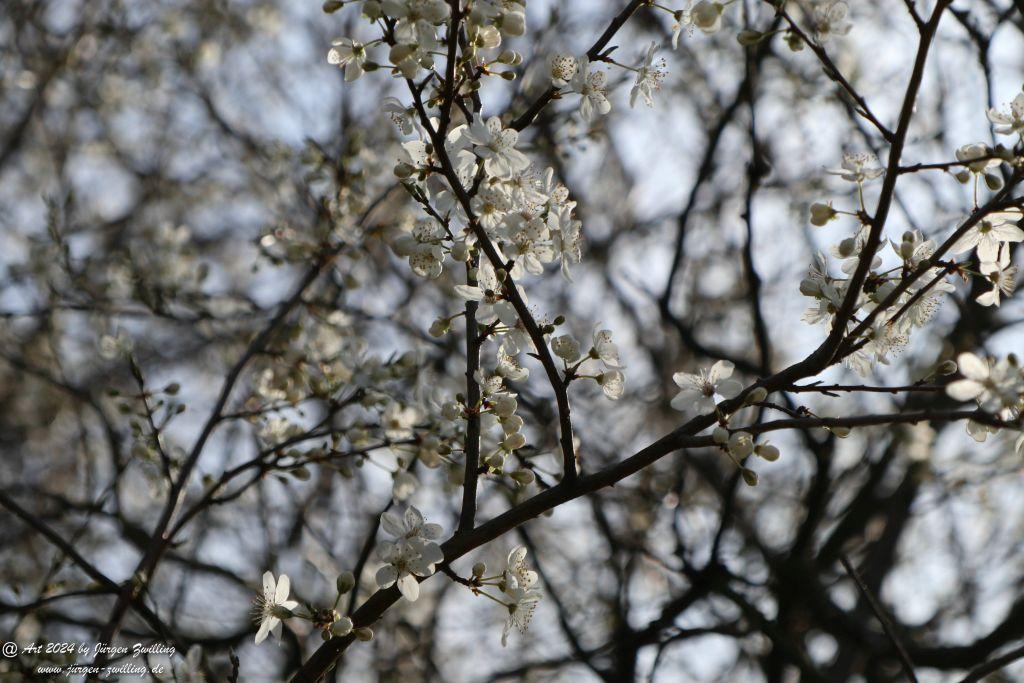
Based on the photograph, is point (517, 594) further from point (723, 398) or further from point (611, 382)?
point (723, 398)

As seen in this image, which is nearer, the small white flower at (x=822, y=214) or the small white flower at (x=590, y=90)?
the small white flower at (x=822, y=214)

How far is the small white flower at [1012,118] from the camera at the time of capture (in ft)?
7.04

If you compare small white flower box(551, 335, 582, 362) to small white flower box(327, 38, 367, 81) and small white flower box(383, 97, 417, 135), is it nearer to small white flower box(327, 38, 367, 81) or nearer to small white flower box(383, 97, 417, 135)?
small white flower box(383, 97, 417, 135)

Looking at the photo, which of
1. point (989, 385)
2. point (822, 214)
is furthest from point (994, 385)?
point (822, 214)

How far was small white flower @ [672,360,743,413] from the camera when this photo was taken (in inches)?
87.6

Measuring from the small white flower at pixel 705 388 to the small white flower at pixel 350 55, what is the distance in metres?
1.11

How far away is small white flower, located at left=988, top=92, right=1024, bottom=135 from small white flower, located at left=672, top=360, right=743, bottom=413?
33.1 inches

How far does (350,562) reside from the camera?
6500mm

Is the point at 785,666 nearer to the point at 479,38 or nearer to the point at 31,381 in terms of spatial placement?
the point at 479,38

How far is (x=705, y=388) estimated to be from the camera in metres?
2.29

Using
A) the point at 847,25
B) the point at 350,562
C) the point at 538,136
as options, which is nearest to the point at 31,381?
the point at 350,562

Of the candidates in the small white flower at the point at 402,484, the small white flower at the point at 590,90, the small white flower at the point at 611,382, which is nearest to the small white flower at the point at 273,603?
the small white flower at the point at 402,484

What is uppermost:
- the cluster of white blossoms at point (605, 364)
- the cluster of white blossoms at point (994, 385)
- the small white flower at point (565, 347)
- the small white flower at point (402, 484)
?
the small white flower at point (402, 484)

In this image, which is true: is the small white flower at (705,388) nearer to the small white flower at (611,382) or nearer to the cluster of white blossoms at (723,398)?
the cluster of white blossoms at (723,398)
